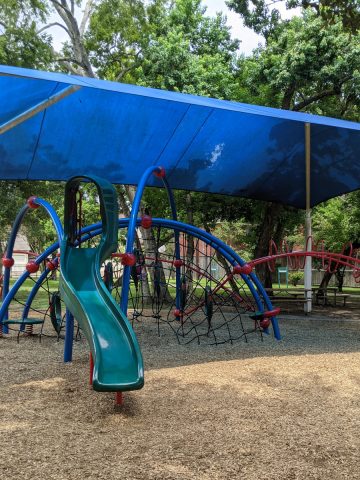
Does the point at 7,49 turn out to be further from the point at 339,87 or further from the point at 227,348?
the point at 227,348

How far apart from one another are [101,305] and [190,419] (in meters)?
1.55

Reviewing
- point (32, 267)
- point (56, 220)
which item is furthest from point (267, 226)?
point (56, 220)

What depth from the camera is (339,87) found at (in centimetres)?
1576

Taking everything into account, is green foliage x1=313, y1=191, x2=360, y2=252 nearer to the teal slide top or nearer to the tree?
the tree

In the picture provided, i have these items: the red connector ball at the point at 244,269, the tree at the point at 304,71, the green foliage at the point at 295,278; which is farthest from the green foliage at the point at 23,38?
the green foliage at the point at 295,278

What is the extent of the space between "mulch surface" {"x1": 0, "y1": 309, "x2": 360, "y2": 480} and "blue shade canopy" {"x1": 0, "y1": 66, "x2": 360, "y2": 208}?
359 cm

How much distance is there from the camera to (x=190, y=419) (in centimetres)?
425

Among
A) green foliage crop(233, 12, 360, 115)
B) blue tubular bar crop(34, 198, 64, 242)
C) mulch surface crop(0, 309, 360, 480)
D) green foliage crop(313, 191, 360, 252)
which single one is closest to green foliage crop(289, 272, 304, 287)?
green foliage crop(313, 191, 360, 252)

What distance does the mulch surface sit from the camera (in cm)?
326

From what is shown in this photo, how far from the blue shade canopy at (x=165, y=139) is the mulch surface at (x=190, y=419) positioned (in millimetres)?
3590

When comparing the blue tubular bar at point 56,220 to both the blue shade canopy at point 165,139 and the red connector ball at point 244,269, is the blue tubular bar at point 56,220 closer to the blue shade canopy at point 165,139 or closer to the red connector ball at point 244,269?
the blue shade canopy at point 165,139

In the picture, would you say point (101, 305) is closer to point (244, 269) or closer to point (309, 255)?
point (244, 269)

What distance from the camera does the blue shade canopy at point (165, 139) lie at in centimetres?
798

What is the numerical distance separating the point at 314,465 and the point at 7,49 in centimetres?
1579
